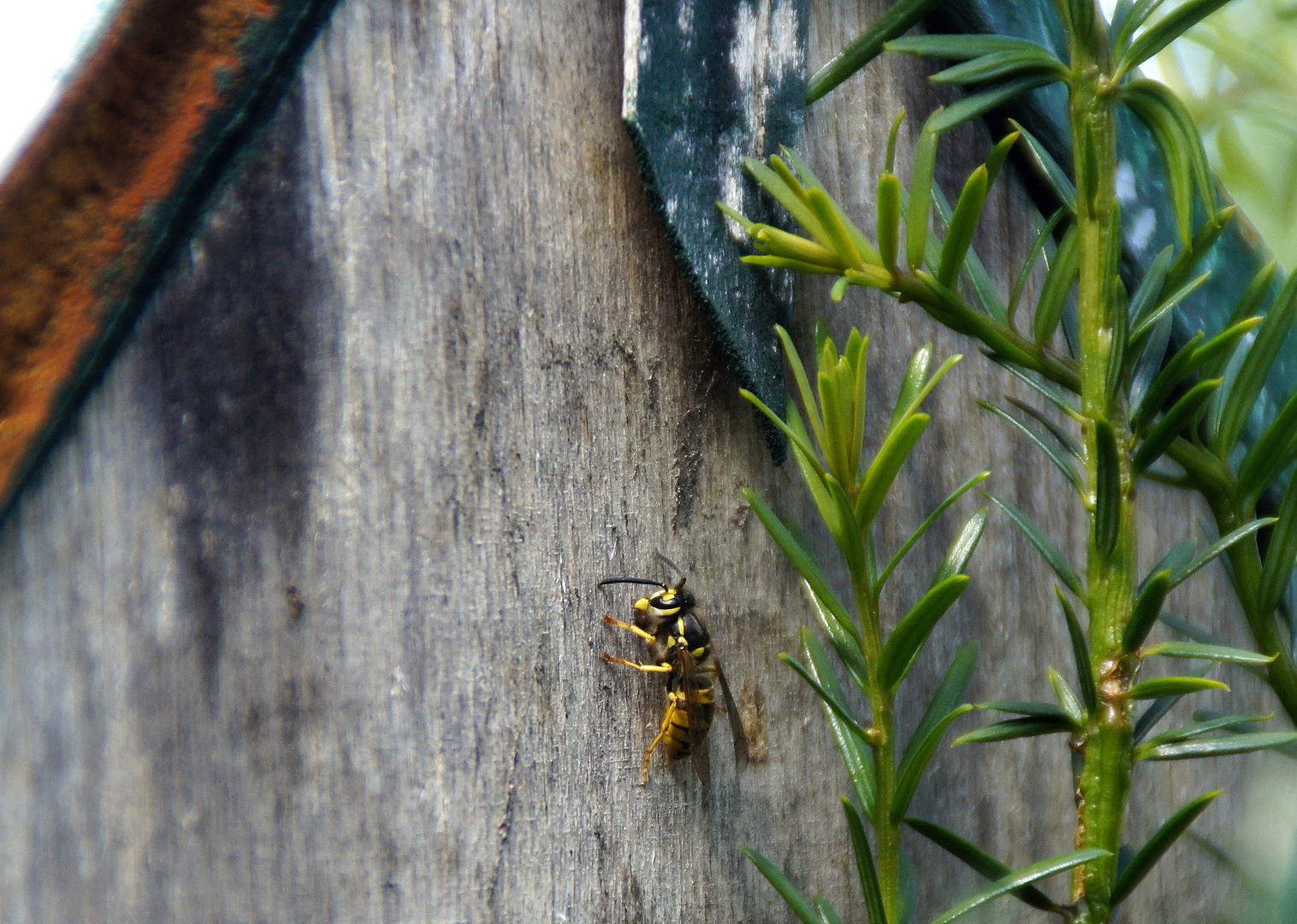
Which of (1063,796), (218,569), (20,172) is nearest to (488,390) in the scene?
(218,569)

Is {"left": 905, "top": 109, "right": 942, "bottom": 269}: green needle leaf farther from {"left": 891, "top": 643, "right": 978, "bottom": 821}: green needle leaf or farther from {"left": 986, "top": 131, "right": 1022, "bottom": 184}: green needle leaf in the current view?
{"left": 891, "top": 643, "right": 978, "bottom": 821}: green needle leaf

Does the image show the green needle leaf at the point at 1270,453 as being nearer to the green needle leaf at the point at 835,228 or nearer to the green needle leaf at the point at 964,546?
the green needle leaf at the point at 964,546

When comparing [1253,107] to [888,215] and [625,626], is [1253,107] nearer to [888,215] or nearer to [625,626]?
[888,215]

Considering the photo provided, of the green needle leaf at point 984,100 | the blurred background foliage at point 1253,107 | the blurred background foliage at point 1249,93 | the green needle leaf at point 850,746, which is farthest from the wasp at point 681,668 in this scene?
the blurred background foliage at point 1249,93

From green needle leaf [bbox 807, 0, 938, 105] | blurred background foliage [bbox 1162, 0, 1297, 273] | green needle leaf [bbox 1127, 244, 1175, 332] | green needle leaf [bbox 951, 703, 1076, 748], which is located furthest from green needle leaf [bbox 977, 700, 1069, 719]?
blurred background foliage [bbox 1162, 0, 1297, 273]

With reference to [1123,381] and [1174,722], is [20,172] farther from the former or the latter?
[1174,722]

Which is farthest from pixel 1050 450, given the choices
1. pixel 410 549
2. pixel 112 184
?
pixel 112 184
